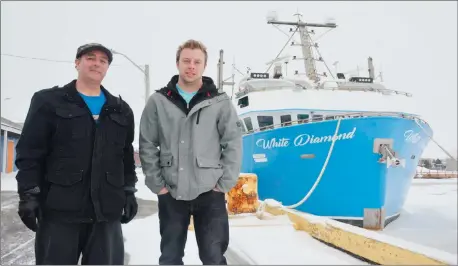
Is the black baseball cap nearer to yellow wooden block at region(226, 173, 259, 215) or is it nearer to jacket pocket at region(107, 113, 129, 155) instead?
jacket pocket at region(107, 113, 129, 155)

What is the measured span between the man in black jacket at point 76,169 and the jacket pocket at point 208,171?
531mm

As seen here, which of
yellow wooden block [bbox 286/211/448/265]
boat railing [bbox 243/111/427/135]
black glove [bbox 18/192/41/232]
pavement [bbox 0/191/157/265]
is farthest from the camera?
boat railing [bbox 243/111/427/135]

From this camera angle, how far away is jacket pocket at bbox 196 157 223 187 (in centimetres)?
233

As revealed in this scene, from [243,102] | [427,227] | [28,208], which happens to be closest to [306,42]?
[243,102]

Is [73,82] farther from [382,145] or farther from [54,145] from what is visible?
[382,145]

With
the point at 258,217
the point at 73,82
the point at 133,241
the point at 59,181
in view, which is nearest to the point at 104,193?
the point at 59,181

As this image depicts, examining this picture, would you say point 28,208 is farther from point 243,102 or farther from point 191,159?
point 243,102

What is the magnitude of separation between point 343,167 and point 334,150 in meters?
0.47

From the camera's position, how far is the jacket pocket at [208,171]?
233 centimetres

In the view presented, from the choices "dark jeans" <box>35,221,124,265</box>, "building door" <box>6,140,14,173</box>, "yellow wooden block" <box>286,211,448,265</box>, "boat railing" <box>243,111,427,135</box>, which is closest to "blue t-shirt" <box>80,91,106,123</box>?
"dark jeans" <box>35,221,124,265</box>

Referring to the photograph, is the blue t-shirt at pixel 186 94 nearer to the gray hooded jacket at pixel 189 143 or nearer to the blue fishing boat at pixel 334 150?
the gray hooded jacket at pixel 189 143

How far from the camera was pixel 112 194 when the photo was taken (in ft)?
7.28

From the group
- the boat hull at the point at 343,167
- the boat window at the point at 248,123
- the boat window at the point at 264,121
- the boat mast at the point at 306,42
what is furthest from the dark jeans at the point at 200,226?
the boat mast at the point at 306,42

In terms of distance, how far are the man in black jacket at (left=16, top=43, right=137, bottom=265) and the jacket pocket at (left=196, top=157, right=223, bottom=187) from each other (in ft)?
1.74
